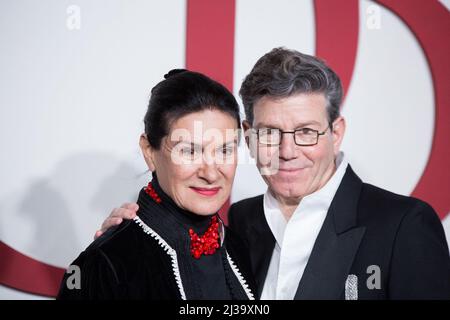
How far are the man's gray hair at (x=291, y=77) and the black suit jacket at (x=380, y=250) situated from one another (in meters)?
0.37

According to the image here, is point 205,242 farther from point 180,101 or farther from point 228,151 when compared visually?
point 180,101

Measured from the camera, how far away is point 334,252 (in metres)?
1.98

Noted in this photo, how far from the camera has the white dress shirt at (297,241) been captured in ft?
6.72

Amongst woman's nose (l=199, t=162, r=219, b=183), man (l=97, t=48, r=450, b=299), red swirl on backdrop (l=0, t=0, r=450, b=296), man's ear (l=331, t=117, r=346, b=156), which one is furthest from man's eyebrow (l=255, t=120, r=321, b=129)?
red swirl on backdrop (l=0, t=0, r=450, b=296)

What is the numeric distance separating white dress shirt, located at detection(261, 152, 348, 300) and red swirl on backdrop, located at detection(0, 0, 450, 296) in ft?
3.46

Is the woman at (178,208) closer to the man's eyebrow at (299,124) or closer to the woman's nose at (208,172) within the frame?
the woman's nose at (208,172)

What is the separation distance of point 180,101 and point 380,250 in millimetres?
857

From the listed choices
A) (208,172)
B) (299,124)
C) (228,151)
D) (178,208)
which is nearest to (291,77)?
(299,124)

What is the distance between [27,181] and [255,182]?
1.28 meters

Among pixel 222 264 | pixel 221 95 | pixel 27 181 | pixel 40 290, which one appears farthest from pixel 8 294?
pixel 221 95

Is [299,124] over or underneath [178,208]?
over

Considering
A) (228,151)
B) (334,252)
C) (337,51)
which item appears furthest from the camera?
(337,51)

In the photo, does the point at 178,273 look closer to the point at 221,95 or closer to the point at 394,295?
the point at 221,95

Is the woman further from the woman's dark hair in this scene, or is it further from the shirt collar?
the shirt collar
